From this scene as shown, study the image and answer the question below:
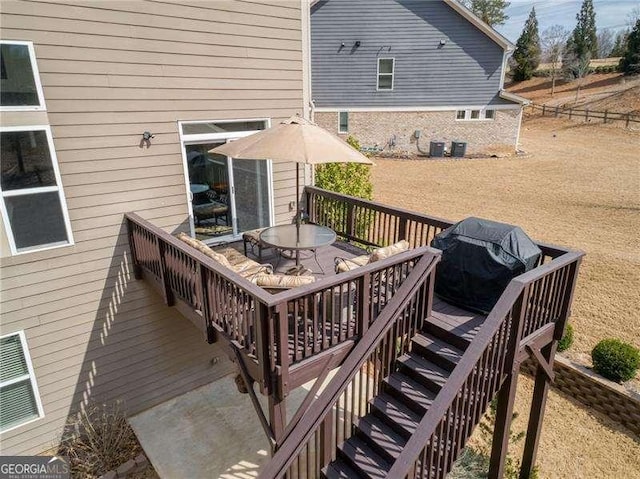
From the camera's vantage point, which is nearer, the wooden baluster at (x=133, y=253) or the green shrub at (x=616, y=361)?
the wooden baluster at (x=133, y=253)

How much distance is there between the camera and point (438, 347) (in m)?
4.39

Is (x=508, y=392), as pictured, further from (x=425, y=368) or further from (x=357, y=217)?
(x=357, y=217)

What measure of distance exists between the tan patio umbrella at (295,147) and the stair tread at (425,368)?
90.8 inches

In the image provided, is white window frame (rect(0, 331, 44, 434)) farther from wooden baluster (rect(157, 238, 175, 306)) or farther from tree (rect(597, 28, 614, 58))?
tree (rect(597, 28, 614, 58))

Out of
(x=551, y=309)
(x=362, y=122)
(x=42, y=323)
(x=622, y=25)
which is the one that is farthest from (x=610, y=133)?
(x=622, y=25)

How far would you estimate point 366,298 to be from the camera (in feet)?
13.7

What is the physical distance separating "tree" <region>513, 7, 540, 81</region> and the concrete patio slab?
46.1 metres

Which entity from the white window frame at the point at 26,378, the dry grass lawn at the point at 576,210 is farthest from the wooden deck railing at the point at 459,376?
the white window frame at the point at 26,378

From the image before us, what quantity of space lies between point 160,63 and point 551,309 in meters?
5.73

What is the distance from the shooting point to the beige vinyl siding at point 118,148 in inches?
191

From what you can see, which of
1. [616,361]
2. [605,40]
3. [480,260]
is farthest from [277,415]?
[605,40]

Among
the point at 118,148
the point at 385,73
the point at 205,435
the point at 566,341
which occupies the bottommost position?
the point at 205,435

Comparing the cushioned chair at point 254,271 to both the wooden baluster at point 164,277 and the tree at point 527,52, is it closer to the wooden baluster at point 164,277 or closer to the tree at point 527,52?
the wooden baluster at point 164,277

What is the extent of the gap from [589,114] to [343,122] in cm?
1958
